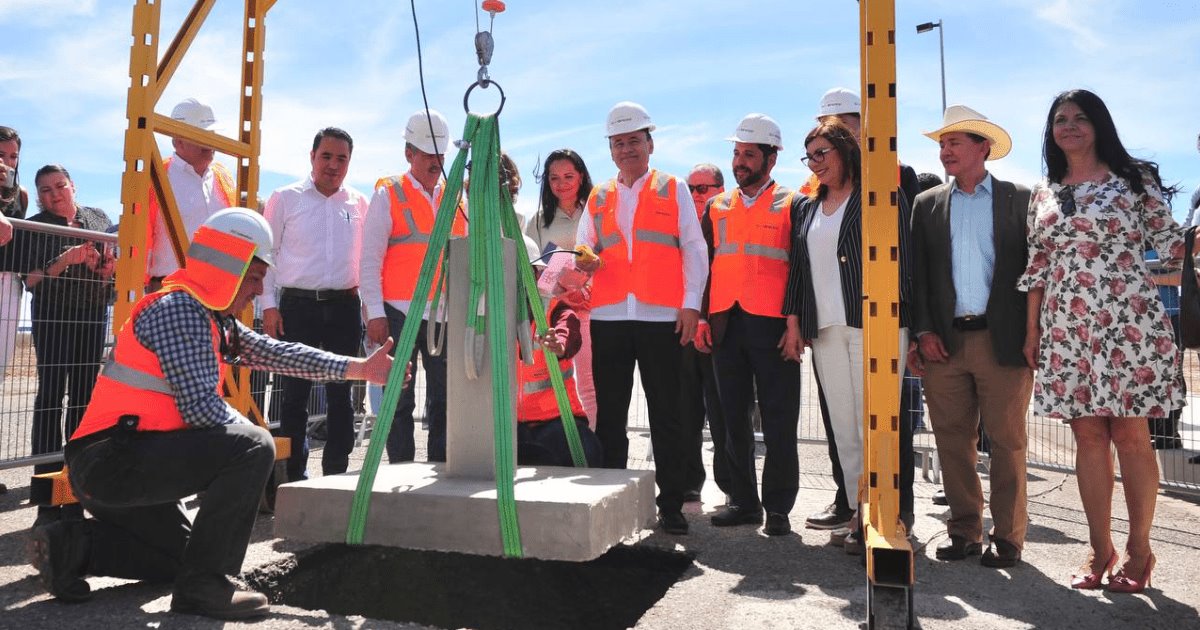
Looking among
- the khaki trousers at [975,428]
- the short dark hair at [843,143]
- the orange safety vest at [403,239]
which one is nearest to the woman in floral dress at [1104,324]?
the khaki trousers at [975,428]

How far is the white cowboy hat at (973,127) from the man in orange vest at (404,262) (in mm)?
2549

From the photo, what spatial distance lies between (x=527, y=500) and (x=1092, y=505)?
2359 millimetres

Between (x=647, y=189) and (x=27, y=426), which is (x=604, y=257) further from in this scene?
(x=27, y=426)

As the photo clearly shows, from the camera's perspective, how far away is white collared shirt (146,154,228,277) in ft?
15.4

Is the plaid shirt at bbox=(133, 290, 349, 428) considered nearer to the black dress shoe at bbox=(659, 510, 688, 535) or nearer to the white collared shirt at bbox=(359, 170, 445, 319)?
the white collared shirt at bbox=(359, 170, 445, 319)

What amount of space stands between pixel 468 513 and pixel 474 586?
0.94 meters

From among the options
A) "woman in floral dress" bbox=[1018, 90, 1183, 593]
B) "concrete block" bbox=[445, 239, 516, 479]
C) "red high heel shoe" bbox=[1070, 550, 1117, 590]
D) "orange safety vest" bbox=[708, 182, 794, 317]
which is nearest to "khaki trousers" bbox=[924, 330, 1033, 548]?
"woman in floral dress" bbox=[1018, 90, 1183, 593]

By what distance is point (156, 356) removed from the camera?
2.93 metres

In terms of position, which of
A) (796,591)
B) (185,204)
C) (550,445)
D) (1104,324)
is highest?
(185,204)

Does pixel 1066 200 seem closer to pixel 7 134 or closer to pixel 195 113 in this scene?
pixel 195 113

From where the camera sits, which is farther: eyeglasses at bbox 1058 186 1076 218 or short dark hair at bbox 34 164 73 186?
short dark hair at bbox 34 164 73 186

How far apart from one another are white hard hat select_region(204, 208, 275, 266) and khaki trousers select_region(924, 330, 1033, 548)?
9.71ft

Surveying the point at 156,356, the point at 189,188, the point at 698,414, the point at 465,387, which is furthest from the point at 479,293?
the point at 189,188

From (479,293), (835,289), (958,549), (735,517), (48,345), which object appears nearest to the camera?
(479,293)
